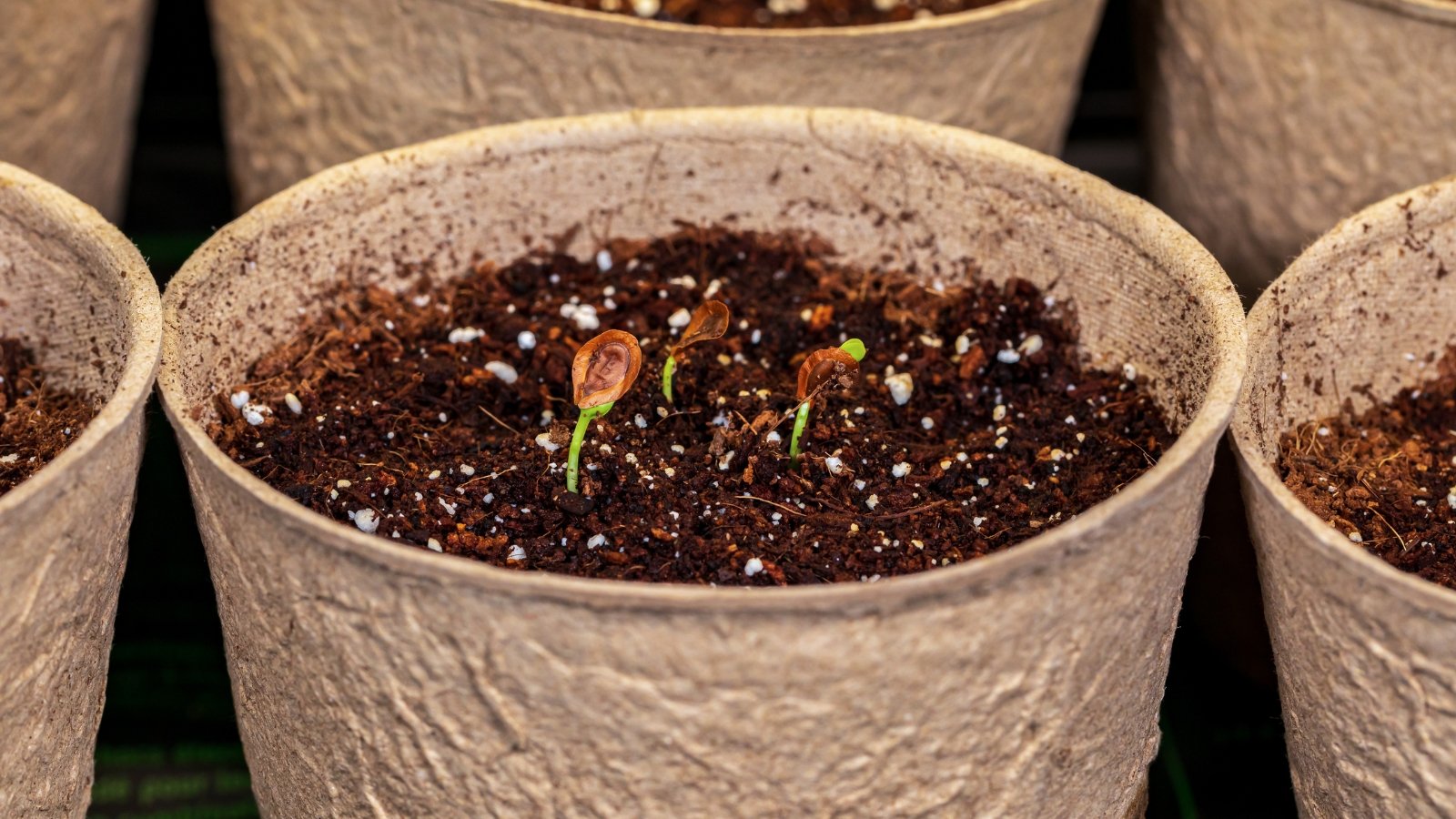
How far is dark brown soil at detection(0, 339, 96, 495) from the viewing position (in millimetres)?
1203

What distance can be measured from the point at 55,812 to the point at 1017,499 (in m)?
0.76

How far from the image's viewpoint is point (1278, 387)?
4.14 ft

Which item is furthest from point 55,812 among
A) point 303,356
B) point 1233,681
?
point 1233,681

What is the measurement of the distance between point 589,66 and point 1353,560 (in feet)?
2.99

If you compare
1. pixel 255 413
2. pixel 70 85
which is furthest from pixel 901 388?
pixel 70 85

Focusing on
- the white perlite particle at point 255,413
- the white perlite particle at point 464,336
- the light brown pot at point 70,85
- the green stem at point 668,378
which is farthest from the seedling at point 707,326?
the light brown pot at point 70,85

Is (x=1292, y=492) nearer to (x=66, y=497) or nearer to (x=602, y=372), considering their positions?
(x=602, y=372)

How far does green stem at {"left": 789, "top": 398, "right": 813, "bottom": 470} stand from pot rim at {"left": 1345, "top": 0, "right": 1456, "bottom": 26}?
29.8 inches

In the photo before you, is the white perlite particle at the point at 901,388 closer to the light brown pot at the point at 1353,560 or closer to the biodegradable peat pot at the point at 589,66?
the light brown pot at the point at 1353,560

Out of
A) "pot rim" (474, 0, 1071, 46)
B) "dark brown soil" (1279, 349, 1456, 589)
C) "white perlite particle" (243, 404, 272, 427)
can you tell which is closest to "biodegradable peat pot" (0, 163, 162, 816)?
"white perlite particle" (243, 404, 272, 427)

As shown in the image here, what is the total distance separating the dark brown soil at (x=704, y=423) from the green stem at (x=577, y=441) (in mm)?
18

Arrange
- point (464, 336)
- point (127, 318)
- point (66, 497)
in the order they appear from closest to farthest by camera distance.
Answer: point (66, 497)
point (127, 318)
point (464, 336)

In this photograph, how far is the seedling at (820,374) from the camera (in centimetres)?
116

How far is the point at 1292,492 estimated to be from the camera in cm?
116
